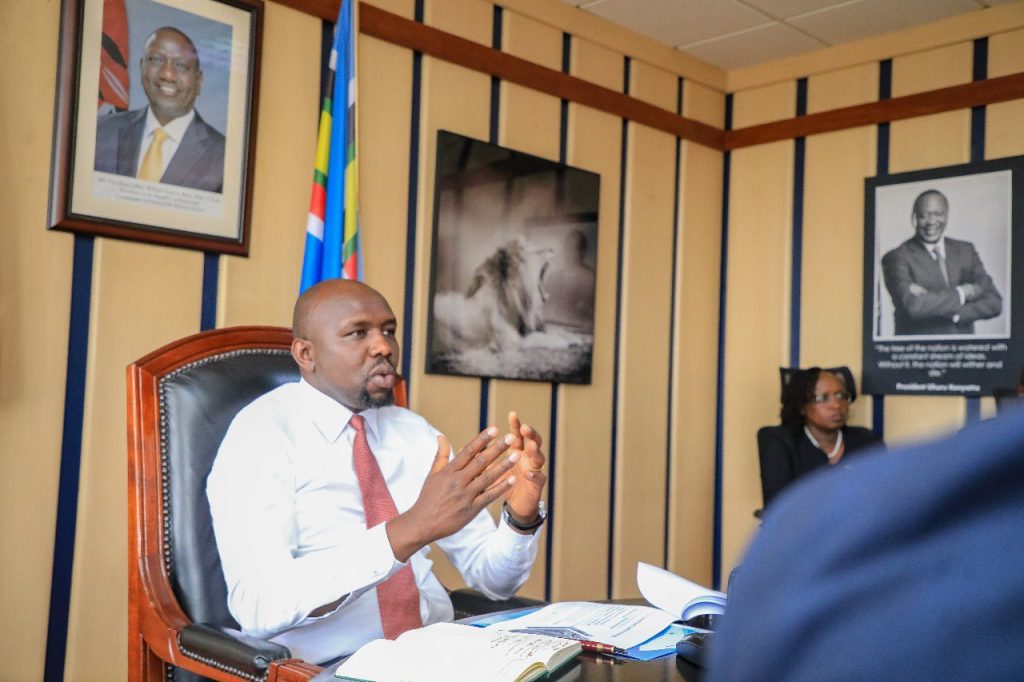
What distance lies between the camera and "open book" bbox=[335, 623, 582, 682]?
127cm

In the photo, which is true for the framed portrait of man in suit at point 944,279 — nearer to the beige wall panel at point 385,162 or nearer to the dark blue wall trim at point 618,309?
the dark blue wall trim at point 618,309

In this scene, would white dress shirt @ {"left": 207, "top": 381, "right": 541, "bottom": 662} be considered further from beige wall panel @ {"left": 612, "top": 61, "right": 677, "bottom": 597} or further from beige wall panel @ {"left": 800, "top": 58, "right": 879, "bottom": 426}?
beige wall panel @ {"left": 800, "top": 58, "right": 879, "bottom": 426}

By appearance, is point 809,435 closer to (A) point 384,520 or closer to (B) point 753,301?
(B) point 753,301

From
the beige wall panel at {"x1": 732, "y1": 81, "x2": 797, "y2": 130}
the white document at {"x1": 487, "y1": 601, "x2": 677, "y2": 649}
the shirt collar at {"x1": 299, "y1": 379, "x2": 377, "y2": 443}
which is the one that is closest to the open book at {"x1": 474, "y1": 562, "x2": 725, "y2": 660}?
the white document at {"x1": 487, "y1": 601, "x2": 677, "y2": 649}

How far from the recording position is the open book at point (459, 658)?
1272 mm

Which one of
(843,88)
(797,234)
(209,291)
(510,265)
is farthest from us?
(797,234)

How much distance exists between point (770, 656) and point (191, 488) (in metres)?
1.97

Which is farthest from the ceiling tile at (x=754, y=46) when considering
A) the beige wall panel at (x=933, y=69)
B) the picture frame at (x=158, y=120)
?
the picture frame at (x=158, y=120)

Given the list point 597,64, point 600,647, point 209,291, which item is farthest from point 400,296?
point 600,647

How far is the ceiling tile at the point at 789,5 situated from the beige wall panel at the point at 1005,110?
0.70m

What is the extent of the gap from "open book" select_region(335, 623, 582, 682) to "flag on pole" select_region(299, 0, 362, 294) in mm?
1899

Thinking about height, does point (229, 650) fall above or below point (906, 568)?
below

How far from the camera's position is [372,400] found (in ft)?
7.61

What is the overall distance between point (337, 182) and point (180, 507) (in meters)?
1.44
